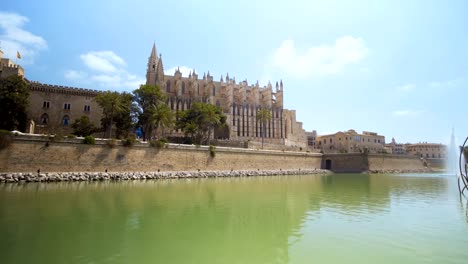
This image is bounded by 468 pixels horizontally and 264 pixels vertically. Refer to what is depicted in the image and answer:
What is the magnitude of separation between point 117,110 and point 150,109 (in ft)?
14.2

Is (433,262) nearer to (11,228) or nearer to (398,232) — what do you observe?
(398,232)

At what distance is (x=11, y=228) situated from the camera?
860cm

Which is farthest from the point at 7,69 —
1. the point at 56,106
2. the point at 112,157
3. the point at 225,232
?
the point at 225,232

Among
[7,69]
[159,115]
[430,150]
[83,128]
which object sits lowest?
[430,150]

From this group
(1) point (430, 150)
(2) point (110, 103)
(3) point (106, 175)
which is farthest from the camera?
(1) point (430, 150)

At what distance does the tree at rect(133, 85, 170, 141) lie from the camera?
128ft

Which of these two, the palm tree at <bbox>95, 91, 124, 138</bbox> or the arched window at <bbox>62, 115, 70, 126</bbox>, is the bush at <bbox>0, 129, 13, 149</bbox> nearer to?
the palm tree at <bbox>95, 91, 124, 138</bbox>

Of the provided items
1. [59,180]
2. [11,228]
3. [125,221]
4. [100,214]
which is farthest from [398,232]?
[59,180]

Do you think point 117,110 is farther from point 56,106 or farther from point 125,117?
point 56,106

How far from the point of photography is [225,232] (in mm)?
8852

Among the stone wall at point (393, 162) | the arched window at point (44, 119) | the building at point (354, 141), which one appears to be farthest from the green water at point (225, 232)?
the building at point (354, 141)

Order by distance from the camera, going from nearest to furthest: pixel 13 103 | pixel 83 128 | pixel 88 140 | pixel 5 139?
pixel 5 139 < pixel 88 140 < pixel 13 103 < pixel 83 128

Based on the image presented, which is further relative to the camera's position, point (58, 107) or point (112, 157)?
point (58, 107)

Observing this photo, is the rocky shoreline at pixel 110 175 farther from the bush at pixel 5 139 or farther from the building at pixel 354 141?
the building at pixel 354 141
